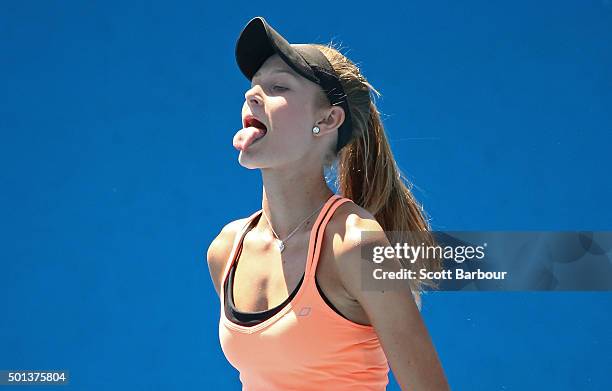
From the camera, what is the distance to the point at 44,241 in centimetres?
330

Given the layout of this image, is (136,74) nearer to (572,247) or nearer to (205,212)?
(205,212)

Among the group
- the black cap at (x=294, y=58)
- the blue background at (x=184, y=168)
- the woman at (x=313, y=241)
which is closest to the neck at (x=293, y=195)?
the woman at (x=313, y=241)

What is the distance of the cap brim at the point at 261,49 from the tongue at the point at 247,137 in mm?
133

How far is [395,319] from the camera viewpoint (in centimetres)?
158

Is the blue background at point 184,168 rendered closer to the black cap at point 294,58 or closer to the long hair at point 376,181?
the long hair at point 376,181

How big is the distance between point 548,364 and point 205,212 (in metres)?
1.26

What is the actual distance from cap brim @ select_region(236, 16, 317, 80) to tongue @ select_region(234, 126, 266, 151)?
5.3 inches

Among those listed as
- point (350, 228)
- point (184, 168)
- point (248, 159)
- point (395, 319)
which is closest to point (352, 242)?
point (350, 228)

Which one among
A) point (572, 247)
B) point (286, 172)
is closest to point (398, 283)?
point (286, 172)

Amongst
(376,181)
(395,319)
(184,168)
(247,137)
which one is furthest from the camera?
(184,168)

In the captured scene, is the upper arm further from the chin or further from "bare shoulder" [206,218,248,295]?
"bare shoulder" [206,218,248,295]

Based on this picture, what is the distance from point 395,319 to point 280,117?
1.38ft

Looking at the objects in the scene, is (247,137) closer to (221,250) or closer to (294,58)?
(294,58)

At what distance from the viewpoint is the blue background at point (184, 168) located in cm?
310
